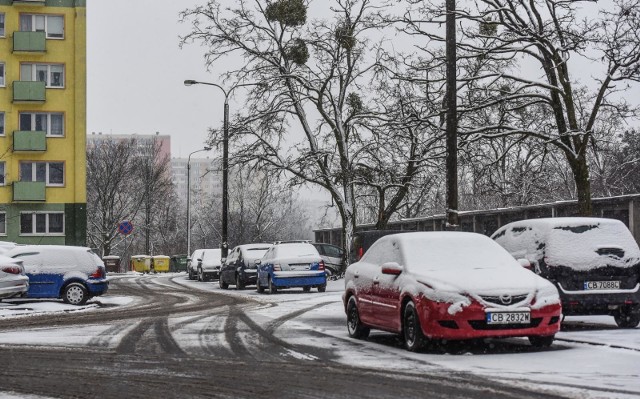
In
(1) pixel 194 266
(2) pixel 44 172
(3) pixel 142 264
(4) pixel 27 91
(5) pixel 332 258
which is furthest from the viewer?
(3) pixel 142 264

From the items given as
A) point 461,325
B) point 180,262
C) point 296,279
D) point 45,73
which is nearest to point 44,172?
point 45,73

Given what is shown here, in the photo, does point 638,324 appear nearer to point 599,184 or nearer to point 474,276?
point 474,276

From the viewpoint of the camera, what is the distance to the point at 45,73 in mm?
56719

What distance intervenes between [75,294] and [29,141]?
32.1 m

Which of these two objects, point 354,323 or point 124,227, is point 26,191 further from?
point 354,323

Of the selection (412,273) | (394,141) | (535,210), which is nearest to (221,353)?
(412,273)

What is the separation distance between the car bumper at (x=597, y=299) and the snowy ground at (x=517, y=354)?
367 millimetres

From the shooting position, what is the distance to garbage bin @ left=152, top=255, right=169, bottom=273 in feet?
241

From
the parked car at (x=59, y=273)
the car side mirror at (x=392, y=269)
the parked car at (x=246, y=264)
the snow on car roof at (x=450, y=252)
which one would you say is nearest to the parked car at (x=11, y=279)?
the parked car at (x=59, y=273)

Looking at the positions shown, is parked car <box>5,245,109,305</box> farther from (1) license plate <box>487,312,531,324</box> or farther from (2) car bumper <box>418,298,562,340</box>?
(1) license plate <box>487,312,531,324</box>

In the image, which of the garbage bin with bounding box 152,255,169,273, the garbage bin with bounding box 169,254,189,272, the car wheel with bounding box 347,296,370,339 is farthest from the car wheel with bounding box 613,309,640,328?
the garbage bin with bounding box 169,254,189,272

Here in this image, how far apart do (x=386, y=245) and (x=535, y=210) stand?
50.8ft

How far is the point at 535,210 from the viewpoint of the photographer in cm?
2847

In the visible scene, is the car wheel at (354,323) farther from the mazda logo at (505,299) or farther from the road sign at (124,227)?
the road sign at (124,227)
